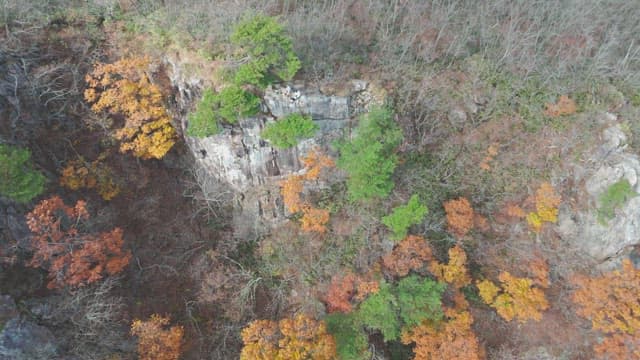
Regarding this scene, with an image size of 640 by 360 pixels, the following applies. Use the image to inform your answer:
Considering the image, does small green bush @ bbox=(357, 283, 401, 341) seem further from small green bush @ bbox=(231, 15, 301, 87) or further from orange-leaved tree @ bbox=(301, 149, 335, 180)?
small green bush @ bbox=(231, 15, 301, 87)

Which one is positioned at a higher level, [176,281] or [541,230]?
[541,230]

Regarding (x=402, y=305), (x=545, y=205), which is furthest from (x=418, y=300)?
(x=545, y=205)

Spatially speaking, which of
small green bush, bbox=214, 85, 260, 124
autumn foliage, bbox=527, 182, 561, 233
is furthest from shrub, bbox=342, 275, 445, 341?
small green bush, bbox=214, 85, 260, 124

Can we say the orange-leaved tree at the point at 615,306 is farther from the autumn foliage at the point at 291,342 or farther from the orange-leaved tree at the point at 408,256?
the autumn foliage at the point at 291,342

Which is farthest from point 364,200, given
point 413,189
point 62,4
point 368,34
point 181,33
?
point 62,4

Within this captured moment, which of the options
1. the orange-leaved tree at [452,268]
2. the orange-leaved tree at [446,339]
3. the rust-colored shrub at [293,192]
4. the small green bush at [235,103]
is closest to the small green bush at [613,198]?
the orange-leaved tree at [452,268]

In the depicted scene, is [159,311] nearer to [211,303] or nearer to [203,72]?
[211,303]
